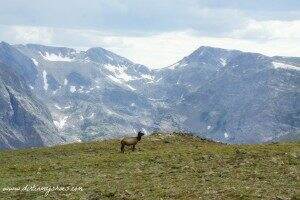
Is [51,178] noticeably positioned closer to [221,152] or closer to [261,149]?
[221,152]

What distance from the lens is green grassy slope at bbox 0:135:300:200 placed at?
35969 millimetres

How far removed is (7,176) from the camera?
44562 millimetres

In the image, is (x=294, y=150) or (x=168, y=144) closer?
(x=294, y=150)

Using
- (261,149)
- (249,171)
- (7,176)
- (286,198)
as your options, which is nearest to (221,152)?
(261,149)

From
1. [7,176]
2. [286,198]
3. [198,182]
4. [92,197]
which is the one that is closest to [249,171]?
[198,182]

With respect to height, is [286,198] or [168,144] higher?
[286,198]

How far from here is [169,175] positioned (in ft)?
139

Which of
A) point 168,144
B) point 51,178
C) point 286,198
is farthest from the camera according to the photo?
point 168,144

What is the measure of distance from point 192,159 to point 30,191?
57.6ft

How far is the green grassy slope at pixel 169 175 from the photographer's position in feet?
118

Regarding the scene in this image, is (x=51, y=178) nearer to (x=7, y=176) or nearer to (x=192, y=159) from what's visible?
(x=7, y=176)

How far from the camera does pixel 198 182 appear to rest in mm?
39156

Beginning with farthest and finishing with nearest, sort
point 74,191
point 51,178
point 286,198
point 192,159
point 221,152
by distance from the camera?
point 221,152 < point 192,159 < point 51,178 < point 74,191 < point 286,198

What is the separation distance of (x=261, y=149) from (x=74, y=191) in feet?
79.6
